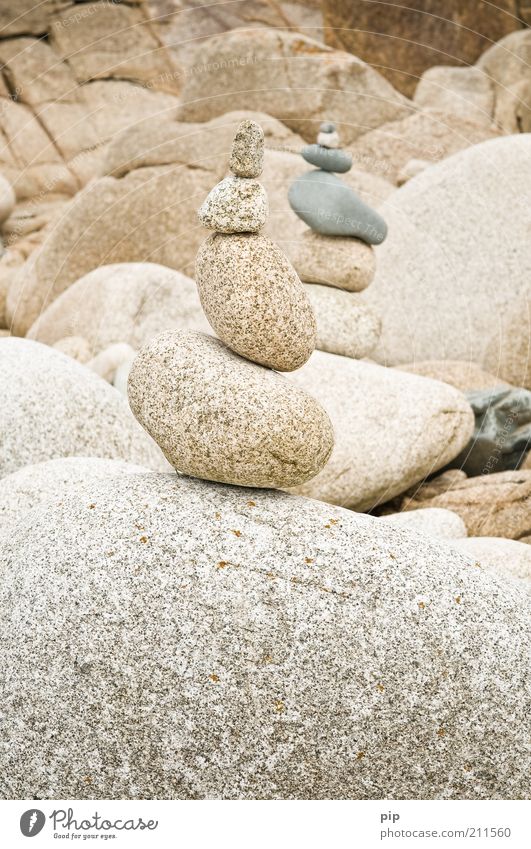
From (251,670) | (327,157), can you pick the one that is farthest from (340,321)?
(251,670)

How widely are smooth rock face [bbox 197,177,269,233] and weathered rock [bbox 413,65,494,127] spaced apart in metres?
11.8

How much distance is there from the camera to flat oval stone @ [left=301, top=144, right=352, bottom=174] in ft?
21.5

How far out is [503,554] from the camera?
506 centimetres

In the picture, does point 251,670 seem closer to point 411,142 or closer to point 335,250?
point 335,250

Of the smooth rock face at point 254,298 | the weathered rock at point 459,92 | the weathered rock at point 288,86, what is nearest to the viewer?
the smooth rock face at point 254,298

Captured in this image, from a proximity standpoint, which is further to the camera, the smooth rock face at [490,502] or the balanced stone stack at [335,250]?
the balanced stone stack at [335,250]

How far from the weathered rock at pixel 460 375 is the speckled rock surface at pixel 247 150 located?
4736 mm

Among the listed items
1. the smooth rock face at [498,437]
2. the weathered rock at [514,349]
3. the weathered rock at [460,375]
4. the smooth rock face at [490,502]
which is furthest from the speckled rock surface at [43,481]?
the weathered rock at [514,349]

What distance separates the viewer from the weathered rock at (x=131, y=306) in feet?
28.1


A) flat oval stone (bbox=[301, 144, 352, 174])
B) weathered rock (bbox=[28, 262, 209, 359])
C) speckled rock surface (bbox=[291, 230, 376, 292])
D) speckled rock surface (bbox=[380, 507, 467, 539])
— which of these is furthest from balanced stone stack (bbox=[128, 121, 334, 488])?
weathered rock (bbox=[28, 262, 209, 359])

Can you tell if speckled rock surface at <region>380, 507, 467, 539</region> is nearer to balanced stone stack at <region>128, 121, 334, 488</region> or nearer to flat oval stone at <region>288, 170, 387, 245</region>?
flat oval stone at <region>288, 170, 387, 245</region>

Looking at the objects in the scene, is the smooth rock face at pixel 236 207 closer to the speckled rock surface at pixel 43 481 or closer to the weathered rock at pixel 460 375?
the speckled rock surface at pixel 43 481

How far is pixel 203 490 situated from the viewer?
356 centimetres

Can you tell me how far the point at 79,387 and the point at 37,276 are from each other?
636cm
